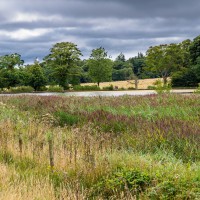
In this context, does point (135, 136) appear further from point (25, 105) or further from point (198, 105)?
point (25, 105)

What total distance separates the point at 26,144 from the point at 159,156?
3.15 meters

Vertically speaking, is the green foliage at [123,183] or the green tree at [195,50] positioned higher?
the green tree at [195,50]

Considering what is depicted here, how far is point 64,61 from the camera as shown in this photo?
60625 mm

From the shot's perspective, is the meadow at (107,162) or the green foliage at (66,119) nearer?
the meadow at (107,162)

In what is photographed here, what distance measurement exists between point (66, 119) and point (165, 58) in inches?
1983

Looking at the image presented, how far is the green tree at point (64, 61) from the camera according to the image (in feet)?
194

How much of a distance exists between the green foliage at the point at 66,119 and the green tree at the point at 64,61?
46.8 meters

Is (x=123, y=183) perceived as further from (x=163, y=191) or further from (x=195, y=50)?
(x=195, y=50)

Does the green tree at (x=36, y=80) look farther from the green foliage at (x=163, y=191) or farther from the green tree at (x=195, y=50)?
the green foliage at (x=163, y=191)

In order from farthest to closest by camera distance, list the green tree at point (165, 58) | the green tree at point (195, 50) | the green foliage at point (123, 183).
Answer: the green tree at point (165, 58), the green tree at point (195, 50), the green foliage at point (123, 183)

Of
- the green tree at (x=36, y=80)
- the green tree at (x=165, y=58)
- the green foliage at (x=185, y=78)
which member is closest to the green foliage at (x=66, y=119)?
the green tree at (x=36, y=80)

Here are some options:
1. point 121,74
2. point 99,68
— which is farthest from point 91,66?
point 121,74

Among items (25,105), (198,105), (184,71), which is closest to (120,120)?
(198,105)

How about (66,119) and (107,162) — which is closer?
(107,162)
